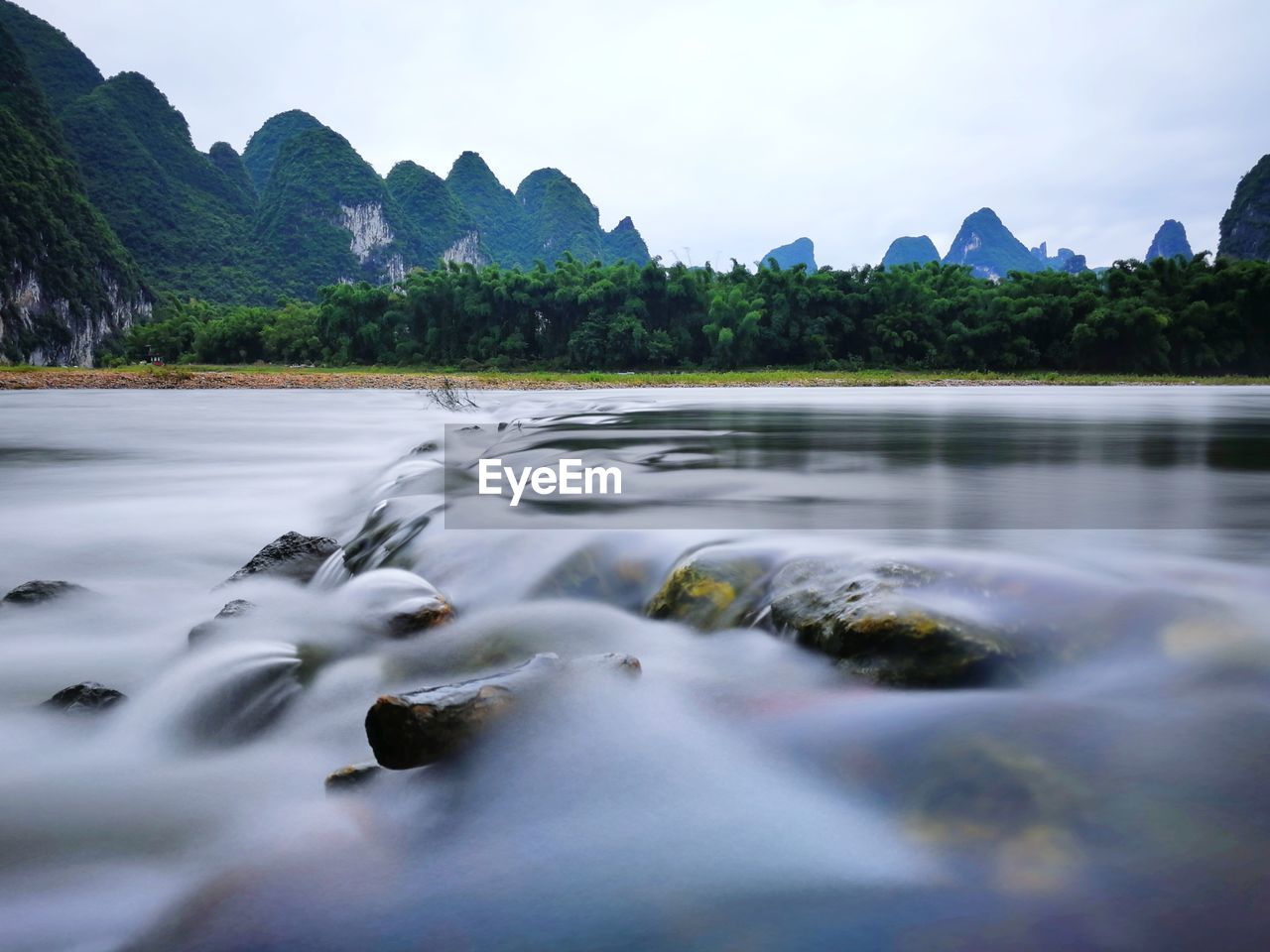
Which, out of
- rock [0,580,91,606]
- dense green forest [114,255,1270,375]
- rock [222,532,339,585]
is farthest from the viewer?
dense green forest [114,255,1270,375]

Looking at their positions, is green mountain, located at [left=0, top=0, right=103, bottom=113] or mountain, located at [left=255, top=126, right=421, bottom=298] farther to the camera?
green mountain, located at [left=0, top=0, right=103, bottom=113]

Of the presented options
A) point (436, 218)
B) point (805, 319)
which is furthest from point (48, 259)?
point (805, 319)

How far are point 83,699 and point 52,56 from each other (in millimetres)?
165576

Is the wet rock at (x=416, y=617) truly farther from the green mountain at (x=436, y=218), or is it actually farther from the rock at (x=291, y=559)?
the green mountain at (x=436, y=218)

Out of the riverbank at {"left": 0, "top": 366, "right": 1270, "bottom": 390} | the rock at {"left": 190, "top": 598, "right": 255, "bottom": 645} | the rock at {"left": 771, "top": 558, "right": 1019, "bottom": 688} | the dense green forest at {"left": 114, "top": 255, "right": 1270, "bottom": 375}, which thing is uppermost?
the dense green forest at {"left": 114, "top": 255, "right": 1270, "bottom": 375}

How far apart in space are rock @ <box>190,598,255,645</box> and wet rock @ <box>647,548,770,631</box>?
1.97 m

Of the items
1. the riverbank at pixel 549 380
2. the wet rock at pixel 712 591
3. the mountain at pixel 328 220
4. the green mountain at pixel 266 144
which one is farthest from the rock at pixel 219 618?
the green mountain at pixel 266 144

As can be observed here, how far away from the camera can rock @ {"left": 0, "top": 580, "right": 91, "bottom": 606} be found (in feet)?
14.7

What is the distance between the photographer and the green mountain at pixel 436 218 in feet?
419

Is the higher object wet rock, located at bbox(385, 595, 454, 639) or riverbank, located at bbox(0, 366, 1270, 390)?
riverbank, located at bbox(0, 366, 1270, 390)

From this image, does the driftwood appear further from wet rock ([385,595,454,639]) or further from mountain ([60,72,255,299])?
mountain ([60,72,255,299])

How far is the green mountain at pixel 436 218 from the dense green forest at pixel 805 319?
76.2 meters

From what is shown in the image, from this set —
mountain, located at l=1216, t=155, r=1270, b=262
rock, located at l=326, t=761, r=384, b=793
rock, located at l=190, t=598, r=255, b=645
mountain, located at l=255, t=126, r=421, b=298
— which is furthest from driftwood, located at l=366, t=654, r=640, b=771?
mountain, located at l=255, t=126, r=421, b=298

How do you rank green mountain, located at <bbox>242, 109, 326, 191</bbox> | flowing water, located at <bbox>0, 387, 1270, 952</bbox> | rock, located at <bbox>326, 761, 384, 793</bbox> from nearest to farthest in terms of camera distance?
flowing water, located at <bbox>0, 387, 1270, 952</bbox> → rock, located at <bbox>326, 761, 384, 793</bbox> → green mountain, located at <bbox>242, 109, 326, 191</bbox>
